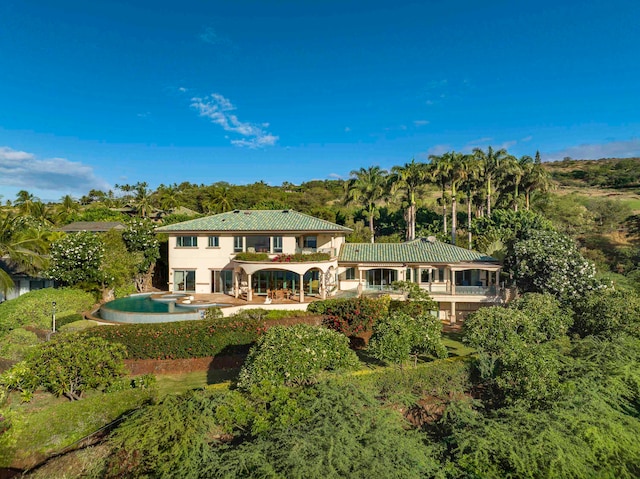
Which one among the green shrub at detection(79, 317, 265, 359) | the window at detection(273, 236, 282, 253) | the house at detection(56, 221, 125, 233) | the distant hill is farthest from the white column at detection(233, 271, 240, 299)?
the distant hill

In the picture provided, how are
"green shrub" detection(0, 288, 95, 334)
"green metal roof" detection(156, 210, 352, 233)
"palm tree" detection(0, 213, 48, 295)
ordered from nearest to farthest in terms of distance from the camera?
"green shrub" detection(0, 288, 95, 334) → "palm tree" detection(0, 213, 48, 295) → "green metal roof" detection(156, 210, 352, 233)

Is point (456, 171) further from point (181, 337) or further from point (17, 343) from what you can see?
point (17, 343)

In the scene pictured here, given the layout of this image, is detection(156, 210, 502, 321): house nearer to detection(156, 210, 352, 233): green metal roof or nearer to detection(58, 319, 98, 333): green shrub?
detection(156, 210, 352, 233): green metal roof

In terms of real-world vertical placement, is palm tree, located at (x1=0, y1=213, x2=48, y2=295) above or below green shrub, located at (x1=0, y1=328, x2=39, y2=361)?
above

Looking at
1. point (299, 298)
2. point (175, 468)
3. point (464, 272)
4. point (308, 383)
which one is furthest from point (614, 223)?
point (175, 468)

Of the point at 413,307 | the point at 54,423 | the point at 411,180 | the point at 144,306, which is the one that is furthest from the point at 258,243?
the point at 411,180

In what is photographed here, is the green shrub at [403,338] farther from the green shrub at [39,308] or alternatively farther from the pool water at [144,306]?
the green shrub at [39,308]
